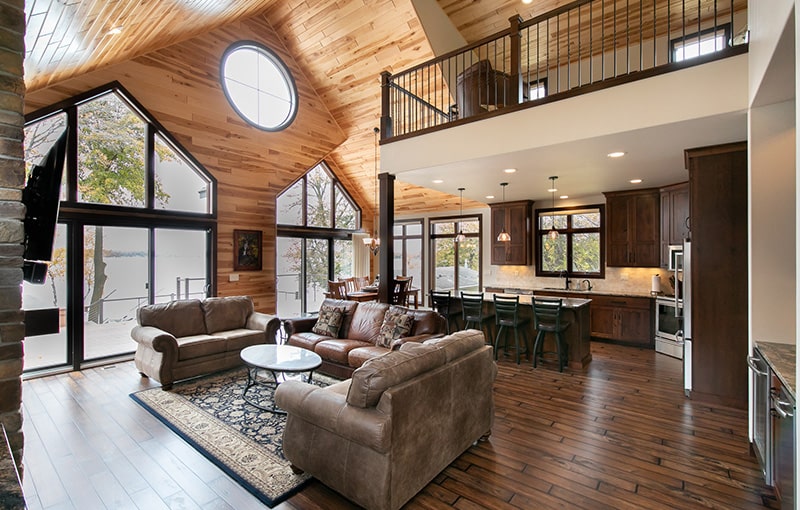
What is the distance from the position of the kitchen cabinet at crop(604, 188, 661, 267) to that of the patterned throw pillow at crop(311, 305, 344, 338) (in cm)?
490

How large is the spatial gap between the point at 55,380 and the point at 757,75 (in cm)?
757

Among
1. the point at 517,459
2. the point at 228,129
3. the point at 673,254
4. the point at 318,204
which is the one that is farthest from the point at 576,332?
the point at 228,129

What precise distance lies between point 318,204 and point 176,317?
15.5ft

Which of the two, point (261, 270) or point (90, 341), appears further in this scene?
point (261, 270)

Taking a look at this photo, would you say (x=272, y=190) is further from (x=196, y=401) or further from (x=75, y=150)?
(x=196, y=401)

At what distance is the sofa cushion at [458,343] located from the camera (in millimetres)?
2768

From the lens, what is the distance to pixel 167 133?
6055 mm

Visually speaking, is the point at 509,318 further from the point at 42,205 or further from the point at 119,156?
the point at 119,156

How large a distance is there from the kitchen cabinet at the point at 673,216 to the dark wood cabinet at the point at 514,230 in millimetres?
2350

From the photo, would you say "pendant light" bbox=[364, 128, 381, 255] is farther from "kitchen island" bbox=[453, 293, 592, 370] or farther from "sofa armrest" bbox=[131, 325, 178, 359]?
"sofa armrest" bbox=[131, 325, 178, 359]

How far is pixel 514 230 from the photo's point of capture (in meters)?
7.96

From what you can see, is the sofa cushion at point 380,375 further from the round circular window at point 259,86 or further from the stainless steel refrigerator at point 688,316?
the round circular window at point 259,86

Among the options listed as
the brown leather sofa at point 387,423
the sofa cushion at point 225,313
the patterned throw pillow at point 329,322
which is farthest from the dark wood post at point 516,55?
the sofa cushion at point 225,313

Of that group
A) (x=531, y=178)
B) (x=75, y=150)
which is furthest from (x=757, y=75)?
(x=75, y=150)
